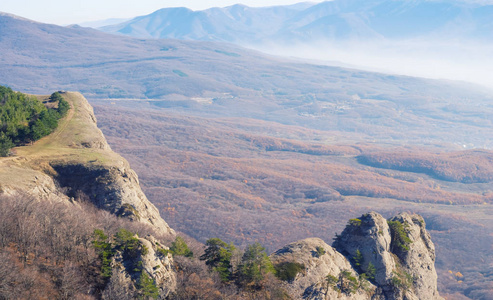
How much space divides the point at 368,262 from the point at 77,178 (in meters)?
24.3

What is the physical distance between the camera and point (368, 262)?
32.4 meters

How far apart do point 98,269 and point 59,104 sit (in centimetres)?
3524

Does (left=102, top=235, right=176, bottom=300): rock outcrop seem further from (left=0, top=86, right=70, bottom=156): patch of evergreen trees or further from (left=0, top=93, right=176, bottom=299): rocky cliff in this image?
(left=0, top=86, right=70, bottom=156): patch of evergreen trees

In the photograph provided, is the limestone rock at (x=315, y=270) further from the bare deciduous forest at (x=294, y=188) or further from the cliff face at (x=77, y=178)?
the bare deciduous forest at (x=294, y=188)

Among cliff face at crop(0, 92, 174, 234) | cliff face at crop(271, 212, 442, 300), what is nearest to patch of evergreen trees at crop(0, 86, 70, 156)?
Result: cliff face at crop(0, 92, 174, 234)

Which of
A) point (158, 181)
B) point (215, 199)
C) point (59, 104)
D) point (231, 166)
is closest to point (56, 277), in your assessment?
point (59, 104)

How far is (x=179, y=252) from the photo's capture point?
2794 cm

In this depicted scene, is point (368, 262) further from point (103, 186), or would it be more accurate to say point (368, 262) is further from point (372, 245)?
point (103, 186)

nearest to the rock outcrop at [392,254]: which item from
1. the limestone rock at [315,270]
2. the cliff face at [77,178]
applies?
the limestone rock at [315,270]

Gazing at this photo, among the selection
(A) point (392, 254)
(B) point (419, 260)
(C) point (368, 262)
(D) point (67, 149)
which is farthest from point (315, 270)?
(D) point (67, 149)

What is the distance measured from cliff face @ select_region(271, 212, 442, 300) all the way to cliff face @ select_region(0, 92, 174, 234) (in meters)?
13.8

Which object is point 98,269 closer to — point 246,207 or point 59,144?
point 59,144

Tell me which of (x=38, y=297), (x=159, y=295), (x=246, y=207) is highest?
(x=38, y=297)

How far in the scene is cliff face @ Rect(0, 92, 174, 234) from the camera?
32156mm
